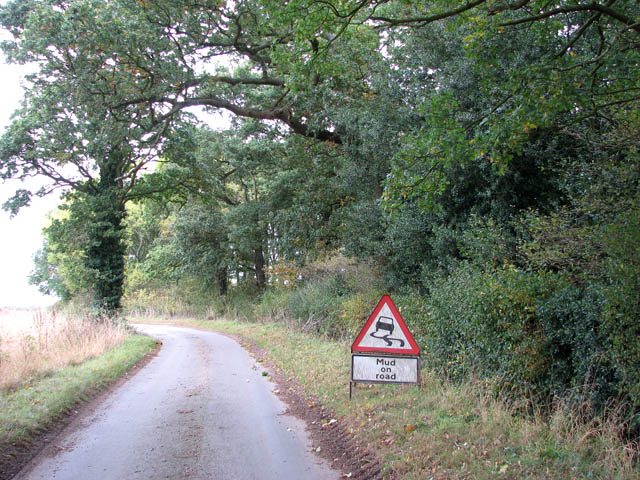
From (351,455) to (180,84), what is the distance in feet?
40.9

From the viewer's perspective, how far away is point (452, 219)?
12.4 m

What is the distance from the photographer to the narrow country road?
5855 millimetres

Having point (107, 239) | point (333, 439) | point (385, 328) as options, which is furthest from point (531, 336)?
point (107, 239)

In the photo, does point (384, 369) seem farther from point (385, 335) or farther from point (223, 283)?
point (223, 283)

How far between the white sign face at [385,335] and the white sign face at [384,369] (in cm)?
17

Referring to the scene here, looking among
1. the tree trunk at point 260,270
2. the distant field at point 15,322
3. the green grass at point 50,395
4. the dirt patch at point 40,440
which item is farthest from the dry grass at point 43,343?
the tree trunk at point 260,270

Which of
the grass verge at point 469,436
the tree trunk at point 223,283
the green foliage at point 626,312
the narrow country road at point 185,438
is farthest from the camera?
the tree trunk at point 223,283

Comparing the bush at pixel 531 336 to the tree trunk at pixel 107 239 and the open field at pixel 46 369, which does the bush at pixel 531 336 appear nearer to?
the open field at pixel 46 369

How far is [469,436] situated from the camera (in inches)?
237

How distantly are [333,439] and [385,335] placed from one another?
73.7 inches

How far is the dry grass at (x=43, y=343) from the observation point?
10.6 metres

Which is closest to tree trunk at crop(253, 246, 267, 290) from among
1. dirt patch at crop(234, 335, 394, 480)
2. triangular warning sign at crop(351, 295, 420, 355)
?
dirt patch at crop(234, 335, 394, 480)

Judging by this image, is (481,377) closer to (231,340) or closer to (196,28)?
(196,28)

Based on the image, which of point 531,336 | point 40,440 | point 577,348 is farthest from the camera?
point 40,440
